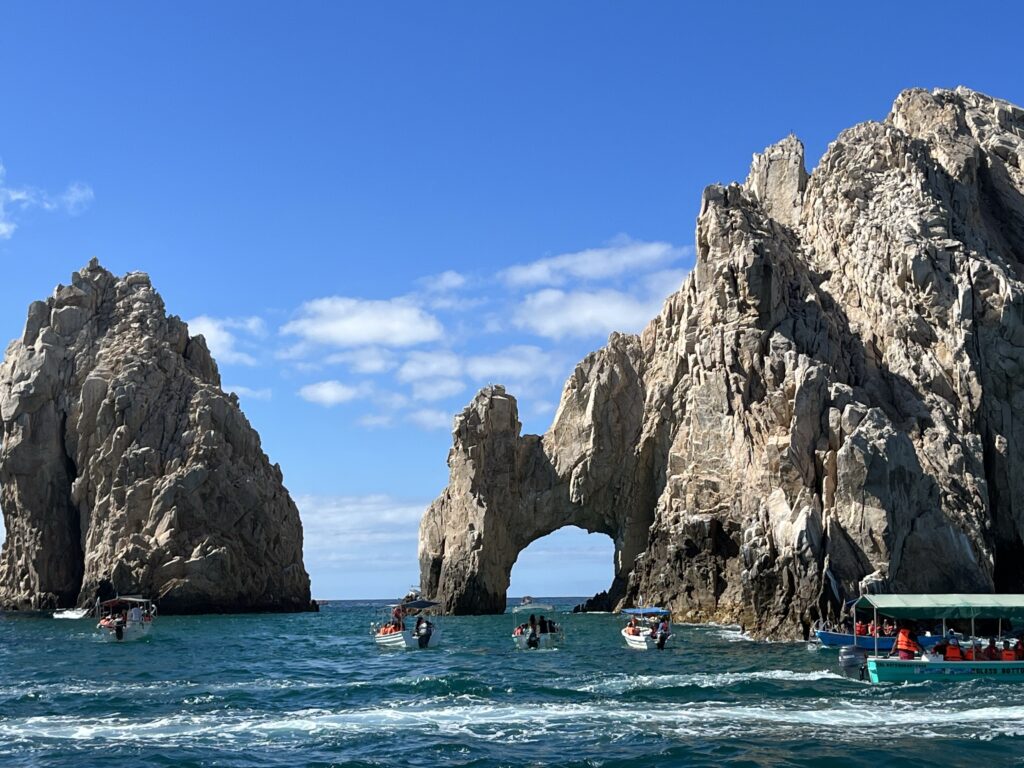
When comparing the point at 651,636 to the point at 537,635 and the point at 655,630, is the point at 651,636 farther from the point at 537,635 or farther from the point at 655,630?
the point at 537,635

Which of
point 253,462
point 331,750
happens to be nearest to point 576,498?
point 253,462

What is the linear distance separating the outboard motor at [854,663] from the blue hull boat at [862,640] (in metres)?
4.66

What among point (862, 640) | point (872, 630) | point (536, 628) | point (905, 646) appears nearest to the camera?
point (905, 646)

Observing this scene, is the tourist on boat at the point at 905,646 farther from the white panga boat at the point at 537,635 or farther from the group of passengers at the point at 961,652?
the white panga boat at the point at 537,635

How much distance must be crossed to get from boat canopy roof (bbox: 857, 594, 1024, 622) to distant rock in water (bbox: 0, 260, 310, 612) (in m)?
69.6

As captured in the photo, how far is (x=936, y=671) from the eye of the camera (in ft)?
128

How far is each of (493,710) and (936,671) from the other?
1669 cm

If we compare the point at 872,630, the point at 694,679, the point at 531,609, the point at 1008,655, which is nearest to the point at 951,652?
the point at 1008,655

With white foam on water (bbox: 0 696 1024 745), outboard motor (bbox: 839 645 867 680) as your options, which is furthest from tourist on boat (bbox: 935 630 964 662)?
white foam on water (bbox: 0 696 1024 745)

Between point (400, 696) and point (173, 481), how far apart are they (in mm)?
68560

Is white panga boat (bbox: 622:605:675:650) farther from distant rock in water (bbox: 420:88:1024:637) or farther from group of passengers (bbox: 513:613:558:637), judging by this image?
distant rock in water (bbox: 420:88:1024:637)

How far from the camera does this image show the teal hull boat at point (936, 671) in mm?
38500

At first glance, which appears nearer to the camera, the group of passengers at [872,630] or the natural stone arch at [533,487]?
the group of passengers at [872,630]

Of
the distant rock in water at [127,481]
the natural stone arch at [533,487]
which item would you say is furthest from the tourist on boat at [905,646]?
the distant rock in water at [127,481]
